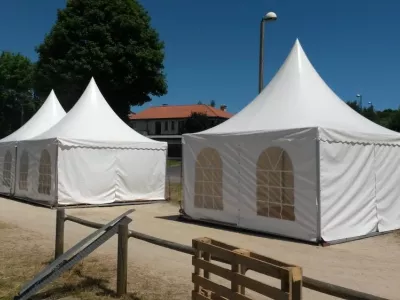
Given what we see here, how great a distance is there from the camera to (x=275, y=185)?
995cm

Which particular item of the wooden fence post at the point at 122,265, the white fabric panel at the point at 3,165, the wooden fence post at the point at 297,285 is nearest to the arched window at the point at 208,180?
the wooden fence post at the point at 122,265

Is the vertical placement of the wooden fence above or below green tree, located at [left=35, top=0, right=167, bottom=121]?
below

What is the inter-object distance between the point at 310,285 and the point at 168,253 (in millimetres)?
4558

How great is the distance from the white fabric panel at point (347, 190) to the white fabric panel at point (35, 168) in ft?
30.2

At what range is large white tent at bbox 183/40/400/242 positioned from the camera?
895 cm

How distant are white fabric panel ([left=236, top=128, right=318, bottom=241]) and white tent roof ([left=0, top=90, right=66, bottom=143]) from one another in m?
11.5

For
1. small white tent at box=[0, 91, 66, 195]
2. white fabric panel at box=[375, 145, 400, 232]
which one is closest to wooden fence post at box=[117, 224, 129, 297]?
white fabric panel at box=[375, 145, 400, 232]

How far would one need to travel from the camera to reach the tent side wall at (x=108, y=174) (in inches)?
596

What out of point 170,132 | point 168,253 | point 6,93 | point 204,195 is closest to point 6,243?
point 168,253

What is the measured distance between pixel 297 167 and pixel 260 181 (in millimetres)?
1115

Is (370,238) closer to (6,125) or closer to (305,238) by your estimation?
(305,238)

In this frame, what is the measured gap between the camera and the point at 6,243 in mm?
8703

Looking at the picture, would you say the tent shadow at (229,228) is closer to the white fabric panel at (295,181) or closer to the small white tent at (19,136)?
the white fabric panel at (295,181)

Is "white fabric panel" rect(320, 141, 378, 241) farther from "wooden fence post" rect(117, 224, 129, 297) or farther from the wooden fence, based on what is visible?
the wooden fence
